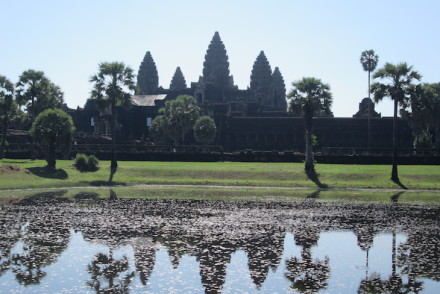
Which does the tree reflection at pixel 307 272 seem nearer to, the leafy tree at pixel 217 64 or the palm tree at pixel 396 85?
the palm tree at pixel 396 85

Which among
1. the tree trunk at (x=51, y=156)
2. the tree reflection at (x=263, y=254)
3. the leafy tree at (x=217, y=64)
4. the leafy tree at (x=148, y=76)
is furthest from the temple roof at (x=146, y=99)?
the tree reflection at (x=263, y=254)

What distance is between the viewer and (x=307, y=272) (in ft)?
62.0

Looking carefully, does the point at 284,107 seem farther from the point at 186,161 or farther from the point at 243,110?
the point at 186,161


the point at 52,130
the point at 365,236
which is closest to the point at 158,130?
the point at 52,130

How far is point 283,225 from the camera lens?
2839cm

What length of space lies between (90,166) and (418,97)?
102ft

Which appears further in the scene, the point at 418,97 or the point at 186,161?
the point at 186,161

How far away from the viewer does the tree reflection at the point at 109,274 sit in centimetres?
1666

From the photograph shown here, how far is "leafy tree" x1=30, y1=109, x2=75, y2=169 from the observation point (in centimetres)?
5769

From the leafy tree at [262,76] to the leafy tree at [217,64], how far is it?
865cm

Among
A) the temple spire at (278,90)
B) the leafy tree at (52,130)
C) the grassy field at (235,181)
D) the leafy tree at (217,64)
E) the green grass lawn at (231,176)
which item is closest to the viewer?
the grassy field at (235,181)

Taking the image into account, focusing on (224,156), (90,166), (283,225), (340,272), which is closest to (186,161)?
(224,156)

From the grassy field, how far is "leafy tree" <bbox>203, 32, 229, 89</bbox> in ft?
215

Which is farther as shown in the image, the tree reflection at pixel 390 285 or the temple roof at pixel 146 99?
the temple roof at pixel 146 99
